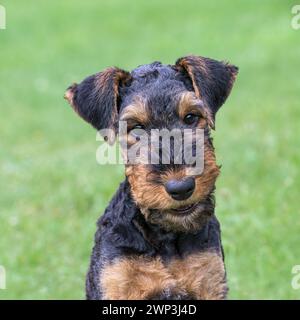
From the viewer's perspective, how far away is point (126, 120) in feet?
21.8

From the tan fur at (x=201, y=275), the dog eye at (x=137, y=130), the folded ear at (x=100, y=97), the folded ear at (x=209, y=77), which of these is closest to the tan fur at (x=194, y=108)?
the folded ear at (x=209, y=77)

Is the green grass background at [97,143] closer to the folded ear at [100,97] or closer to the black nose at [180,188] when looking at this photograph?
the folded ear at [100,97]

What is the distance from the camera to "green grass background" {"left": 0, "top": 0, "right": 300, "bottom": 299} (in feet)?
32.9

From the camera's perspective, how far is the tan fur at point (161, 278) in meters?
6.53

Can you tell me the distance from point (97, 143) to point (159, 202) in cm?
955

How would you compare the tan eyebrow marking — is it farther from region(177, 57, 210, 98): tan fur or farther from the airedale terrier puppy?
region(177, 57, 210, 98): tan fur

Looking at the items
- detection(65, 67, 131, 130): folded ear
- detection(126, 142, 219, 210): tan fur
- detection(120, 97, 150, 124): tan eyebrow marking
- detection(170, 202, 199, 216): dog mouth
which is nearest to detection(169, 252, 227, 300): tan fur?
detection(170, 202, 199, 216): dog mouth

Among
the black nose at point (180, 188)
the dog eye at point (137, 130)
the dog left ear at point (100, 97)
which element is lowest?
the black nose at point (180, 188)

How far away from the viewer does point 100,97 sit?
22.7ft

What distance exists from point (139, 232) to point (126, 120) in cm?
86

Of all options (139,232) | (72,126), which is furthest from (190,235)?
(72,126)

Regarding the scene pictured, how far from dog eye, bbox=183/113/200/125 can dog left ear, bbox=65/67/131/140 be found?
1.87 feet

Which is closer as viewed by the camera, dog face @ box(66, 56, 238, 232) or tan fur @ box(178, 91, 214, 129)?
dog face @ box(66, 56, 238, 232)

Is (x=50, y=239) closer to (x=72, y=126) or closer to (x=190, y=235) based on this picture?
(x=190, y=235)
